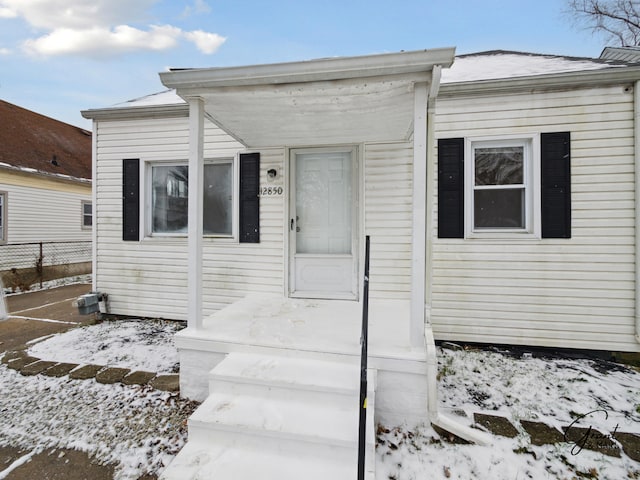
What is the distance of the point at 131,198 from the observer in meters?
4.35

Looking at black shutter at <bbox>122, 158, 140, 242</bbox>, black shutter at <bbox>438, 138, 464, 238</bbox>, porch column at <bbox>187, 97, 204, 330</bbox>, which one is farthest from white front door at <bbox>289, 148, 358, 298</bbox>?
black shutter at <bbox>122, 158, 140, 242</bbox>

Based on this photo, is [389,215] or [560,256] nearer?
[560,256]

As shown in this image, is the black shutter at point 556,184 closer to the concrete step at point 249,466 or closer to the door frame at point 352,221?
the door frame at point 352,221

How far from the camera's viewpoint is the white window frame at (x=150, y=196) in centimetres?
404

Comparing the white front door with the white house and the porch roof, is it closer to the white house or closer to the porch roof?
→ the white house

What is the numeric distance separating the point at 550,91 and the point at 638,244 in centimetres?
181

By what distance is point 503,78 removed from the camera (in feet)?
10.9

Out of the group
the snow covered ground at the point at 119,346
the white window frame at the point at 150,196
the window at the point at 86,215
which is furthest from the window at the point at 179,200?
the window at the point at 86,215

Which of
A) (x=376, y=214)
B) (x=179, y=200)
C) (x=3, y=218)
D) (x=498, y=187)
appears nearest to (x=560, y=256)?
(x=498, y=187)

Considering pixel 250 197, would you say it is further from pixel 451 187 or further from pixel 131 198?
pixel 451 187

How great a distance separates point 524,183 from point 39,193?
1118 centimetres

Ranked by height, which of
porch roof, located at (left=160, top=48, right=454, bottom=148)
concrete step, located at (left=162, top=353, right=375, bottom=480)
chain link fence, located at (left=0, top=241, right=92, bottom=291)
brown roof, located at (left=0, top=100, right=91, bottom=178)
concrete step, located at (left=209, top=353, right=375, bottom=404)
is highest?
brown roof, located at (left=0, top=100, right=91, bottom=178)

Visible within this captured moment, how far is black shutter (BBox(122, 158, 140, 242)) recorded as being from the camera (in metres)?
4.34

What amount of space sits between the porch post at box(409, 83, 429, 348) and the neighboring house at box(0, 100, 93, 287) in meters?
8.12
